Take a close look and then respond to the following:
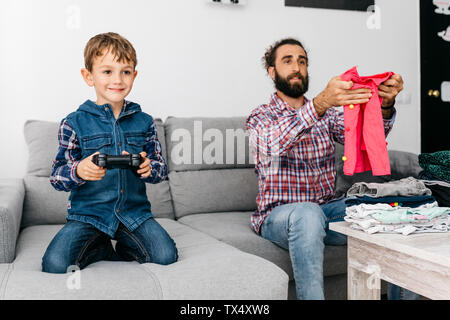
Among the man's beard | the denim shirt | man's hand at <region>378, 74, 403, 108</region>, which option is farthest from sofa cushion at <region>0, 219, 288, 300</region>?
the man's beard

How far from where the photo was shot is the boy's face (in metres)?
1.38

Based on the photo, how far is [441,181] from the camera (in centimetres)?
153

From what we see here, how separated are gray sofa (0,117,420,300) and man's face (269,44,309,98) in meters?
0.42

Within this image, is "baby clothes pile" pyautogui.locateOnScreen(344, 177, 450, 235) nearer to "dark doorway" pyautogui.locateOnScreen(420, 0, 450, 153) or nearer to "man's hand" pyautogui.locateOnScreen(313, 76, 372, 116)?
"man's hand" pyautogui.locateOnScreen(313, 76, 372, 116)

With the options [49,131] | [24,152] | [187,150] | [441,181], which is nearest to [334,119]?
[441,181]

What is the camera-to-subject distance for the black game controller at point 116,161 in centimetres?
119

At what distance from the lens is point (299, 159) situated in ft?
5.60

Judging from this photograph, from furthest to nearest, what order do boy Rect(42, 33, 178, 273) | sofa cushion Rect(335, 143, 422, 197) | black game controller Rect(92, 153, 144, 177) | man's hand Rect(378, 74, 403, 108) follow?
sofa cushion Rect(335, 143, 422, 197) → man's hand Rect(378, 74, 403, 108) → boy Rect(42, 33, 178, 273) → black game controller Rect(92, 153, 144, 177)

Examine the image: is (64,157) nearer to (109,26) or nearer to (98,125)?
(98,125)

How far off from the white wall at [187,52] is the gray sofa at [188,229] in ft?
0.87

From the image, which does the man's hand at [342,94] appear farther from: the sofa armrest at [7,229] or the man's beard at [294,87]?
the sofa armrest at [7,229]

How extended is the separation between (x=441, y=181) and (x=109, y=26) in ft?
5.68

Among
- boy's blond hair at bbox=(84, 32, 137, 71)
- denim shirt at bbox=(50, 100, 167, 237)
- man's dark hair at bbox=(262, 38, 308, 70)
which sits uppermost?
man's dark hair at bbox=(262, 38, 308, 70)

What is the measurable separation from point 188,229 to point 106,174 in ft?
1.53
